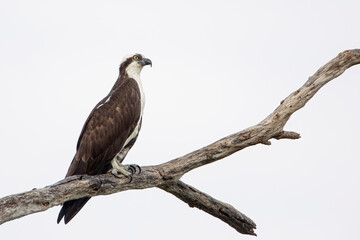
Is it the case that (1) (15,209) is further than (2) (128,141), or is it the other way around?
(2) (128,141)

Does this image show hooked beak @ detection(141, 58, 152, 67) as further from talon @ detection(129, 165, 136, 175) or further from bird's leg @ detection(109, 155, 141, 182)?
talon @ detection(129, 165, 136, 175)

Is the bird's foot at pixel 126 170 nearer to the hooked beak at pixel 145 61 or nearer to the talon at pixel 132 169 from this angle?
the talon at pixel 132 169

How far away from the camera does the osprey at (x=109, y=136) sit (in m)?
9.03

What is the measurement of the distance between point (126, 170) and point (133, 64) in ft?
7.81

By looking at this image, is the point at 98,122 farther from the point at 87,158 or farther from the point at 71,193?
the point at 71,193

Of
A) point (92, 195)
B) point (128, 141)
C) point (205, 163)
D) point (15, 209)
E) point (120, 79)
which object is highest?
point (120, 79)

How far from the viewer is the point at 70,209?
28.6ft

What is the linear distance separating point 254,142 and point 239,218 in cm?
133

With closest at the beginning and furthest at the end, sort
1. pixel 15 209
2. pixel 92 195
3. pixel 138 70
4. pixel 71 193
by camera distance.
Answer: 1. pixel 15 209
2. pixel 71 193
3. pixel 92 195
4. pixel 138 70

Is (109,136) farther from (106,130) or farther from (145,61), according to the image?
(145,61)

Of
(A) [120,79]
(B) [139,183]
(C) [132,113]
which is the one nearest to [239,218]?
(B) [139,183]

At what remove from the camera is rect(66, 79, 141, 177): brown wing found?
9.14 meters

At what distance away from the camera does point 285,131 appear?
29.7ft

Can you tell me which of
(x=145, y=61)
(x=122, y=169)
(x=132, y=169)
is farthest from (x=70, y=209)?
(x=145, y=61)
